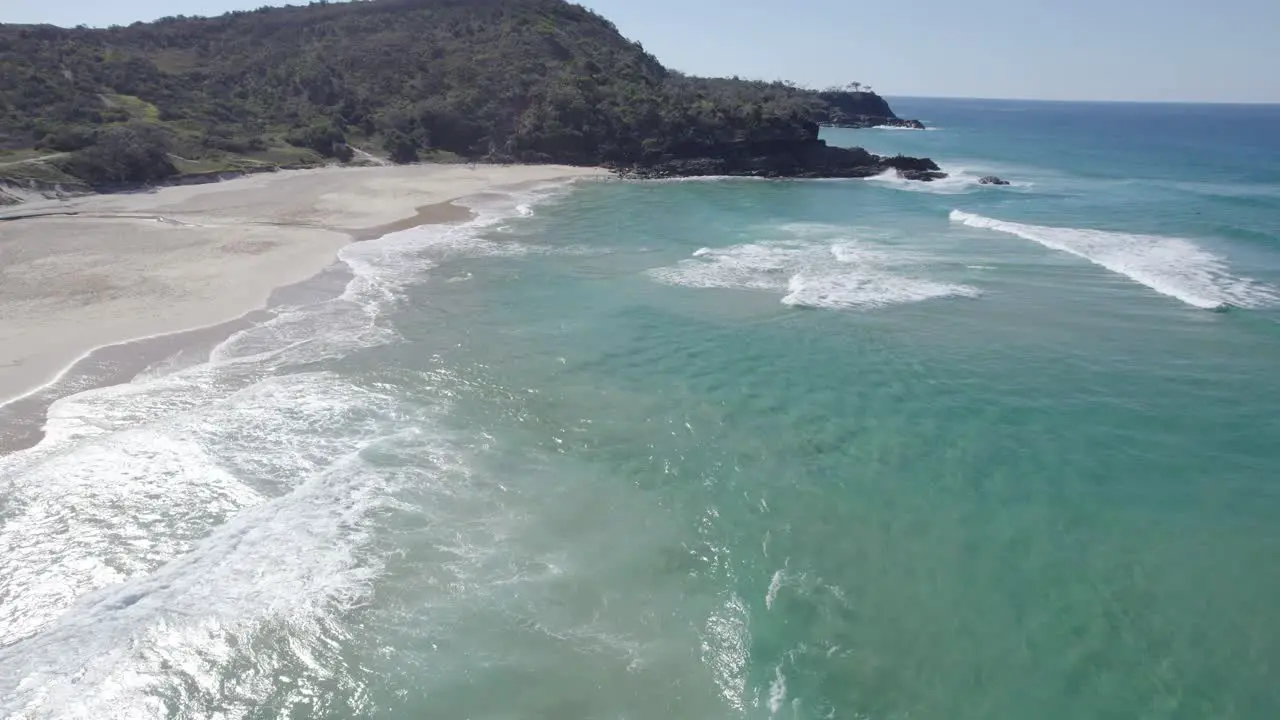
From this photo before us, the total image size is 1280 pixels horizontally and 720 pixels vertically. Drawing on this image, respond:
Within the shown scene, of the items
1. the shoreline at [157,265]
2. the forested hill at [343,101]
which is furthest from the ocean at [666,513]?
the forested hill at [343,101]

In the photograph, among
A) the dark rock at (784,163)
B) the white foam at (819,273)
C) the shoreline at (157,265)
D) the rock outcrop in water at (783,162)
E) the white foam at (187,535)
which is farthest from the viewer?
the rock outcrop in water at (783,162)

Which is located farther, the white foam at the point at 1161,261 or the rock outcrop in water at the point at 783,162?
the rock outcrop in water at the point at 783,162

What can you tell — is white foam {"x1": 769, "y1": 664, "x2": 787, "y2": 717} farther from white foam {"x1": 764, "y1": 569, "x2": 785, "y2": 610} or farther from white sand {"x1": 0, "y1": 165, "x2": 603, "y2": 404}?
white sand {"x1": 0, "y1": 165, "x2": 603, "y2": 404}

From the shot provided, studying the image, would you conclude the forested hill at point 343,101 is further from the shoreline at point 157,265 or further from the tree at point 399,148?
the shoreline at point 157,265

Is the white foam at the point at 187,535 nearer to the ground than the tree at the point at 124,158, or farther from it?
nearer to the ground

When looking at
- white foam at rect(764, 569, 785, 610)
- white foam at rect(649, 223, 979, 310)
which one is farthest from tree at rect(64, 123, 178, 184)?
white foam at rect(764, 569, 785, 610)
